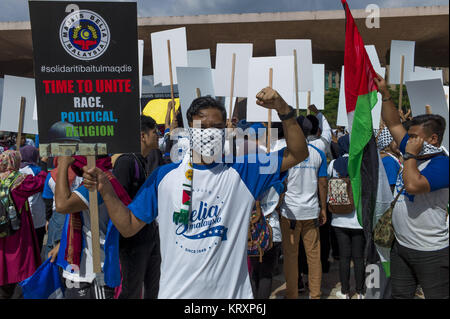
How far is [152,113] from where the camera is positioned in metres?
8.51

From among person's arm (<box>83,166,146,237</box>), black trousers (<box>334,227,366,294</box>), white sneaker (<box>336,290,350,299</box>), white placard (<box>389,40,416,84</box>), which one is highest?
white placard (<box>389,40,416,84</box>)

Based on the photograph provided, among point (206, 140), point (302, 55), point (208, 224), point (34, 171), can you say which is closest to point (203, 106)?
point (206, 140)

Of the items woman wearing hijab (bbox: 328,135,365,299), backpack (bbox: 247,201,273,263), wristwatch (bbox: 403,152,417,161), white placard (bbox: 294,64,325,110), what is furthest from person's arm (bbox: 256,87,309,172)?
white placard (bbox: 294,64,325,110)

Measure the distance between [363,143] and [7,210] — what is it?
3.20 metres

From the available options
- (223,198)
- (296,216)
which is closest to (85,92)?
(223,198)

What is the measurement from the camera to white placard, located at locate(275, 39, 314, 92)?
479 centimetres

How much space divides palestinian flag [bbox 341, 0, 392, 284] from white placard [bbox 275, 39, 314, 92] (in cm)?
218

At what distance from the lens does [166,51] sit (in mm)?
4820

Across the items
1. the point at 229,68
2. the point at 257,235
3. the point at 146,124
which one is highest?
the point at 229,68

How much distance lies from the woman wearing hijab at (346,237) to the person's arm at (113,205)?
268 centimetres

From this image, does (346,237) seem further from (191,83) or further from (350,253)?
(191,83)

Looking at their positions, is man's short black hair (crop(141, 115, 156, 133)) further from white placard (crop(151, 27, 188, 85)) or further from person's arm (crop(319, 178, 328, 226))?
person's arm (crop(319, 178, 328, 226))

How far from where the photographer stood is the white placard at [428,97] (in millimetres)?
2230

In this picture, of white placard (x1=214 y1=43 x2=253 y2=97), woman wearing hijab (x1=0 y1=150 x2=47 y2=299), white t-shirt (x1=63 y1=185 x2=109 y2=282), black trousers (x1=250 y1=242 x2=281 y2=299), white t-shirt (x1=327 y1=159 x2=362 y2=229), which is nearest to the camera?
white t-shirt (x1=63 y1=185 x2=109 y2=282)
